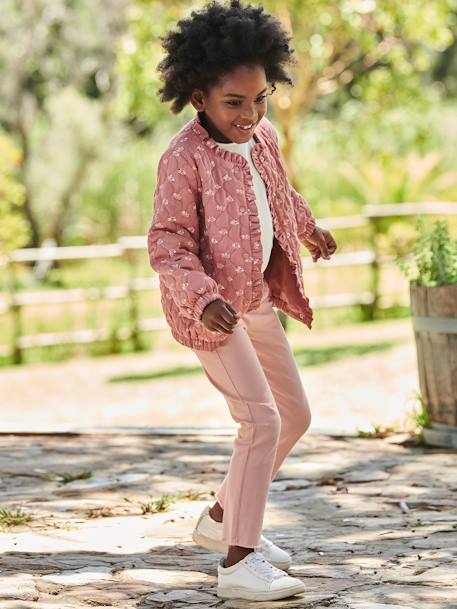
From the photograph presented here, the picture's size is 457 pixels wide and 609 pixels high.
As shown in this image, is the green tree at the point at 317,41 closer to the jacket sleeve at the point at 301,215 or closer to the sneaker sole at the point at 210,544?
the jacket sleeve at the point at 301,215

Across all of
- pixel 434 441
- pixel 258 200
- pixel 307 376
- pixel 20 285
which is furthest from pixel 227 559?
pixel 20 285

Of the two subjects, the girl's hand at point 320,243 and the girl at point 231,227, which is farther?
the girl's hand at point 320,243

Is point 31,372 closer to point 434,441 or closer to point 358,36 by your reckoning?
point 358,36

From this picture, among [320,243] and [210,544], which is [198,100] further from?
[210,544]

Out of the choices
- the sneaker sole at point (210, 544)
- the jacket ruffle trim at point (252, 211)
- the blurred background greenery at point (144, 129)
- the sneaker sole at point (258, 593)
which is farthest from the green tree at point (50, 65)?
the sneaker sole at point (258, 593)

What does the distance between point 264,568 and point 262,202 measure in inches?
42.7

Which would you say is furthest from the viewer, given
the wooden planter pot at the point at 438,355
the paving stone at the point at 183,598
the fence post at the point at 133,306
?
the fence post at the point at 133,306

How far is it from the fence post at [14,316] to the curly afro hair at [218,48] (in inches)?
362

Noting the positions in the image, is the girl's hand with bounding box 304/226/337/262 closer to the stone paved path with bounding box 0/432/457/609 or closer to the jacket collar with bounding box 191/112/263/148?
the jacket collar with bounding box 191/112/263/148

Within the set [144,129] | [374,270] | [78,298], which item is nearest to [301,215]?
[78,298]

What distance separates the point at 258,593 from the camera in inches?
157

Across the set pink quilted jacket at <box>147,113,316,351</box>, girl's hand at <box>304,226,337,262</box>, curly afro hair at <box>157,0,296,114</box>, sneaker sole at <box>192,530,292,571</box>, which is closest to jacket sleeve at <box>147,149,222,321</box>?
pink quilted jacket at <box>147,113,316,351</box>

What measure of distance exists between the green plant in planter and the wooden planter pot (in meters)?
0.09

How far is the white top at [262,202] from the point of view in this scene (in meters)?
4.14
